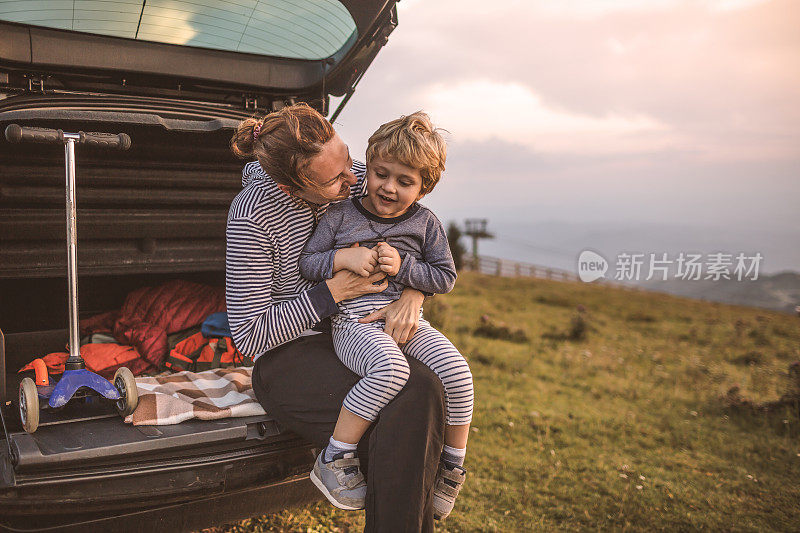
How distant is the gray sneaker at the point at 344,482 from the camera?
6.46ft

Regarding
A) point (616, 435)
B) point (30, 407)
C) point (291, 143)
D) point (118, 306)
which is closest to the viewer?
point (30, 407)

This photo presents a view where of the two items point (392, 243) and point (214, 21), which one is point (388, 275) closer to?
point (392, 243)

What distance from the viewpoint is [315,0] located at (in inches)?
119

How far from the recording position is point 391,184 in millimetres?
2180

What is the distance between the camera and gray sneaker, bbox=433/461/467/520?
211cm

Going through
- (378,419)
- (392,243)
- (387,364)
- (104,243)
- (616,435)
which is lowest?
(616,435)

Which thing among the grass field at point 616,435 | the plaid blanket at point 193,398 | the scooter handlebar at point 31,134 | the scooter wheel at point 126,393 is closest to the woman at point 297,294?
the plaid blanket at point 193,398

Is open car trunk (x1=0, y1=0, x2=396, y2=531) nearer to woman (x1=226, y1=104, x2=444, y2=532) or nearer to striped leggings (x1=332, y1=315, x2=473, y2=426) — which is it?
woman (x1=226, y1=104, x2=444, y2=532)

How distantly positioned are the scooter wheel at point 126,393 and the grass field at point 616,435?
1005mm

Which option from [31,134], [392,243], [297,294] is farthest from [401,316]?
[31,134]

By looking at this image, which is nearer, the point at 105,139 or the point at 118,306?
the point at 105,139

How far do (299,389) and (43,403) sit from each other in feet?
3.12

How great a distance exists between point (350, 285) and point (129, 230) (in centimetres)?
126

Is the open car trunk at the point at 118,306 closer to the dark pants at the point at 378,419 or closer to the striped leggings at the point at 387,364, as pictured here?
the dark pants at the point at 378,419
